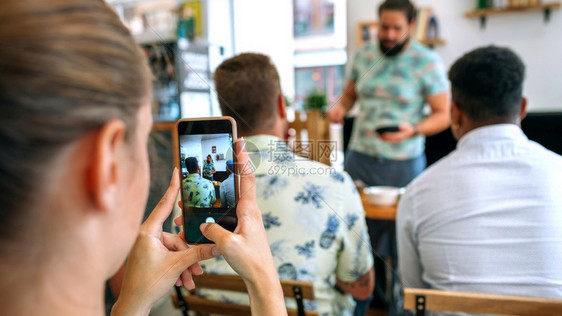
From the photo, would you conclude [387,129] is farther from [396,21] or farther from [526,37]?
[526,37]

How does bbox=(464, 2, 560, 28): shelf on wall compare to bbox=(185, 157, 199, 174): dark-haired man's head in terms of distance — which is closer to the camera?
bbox=(185, 157, 199, 174): dark-haired man's head

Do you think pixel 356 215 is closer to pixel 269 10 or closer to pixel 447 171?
pixel 447 171

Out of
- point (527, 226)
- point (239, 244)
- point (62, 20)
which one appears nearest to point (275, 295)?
point (239, 244)

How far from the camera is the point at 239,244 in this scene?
0.39 meters

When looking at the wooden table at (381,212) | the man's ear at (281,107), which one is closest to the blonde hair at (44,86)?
the man's ear at (281,107)

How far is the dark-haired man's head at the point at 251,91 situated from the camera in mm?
470

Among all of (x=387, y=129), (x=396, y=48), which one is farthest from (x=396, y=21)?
(x=387, y=129)

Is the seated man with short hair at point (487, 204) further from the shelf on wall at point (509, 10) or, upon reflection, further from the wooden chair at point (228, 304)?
the shelf on wall at point (509, 10)

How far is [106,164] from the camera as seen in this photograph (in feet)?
0.91

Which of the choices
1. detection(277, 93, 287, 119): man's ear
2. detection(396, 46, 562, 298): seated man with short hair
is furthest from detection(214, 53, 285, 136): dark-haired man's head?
detection(396, 46, 562, 298): seated man with short hair

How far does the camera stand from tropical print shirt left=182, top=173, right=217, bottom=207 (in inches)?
15.3

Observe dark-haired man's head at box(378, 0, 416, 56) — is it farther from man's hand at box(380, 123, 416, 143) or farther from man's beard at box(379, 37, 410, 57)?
man's hand at box(380, 123, 416, 143)

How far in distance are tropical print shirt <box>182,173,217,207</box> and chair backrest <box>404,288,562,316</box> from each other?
40 centimetres

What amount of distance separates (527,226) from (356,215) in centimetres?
33
